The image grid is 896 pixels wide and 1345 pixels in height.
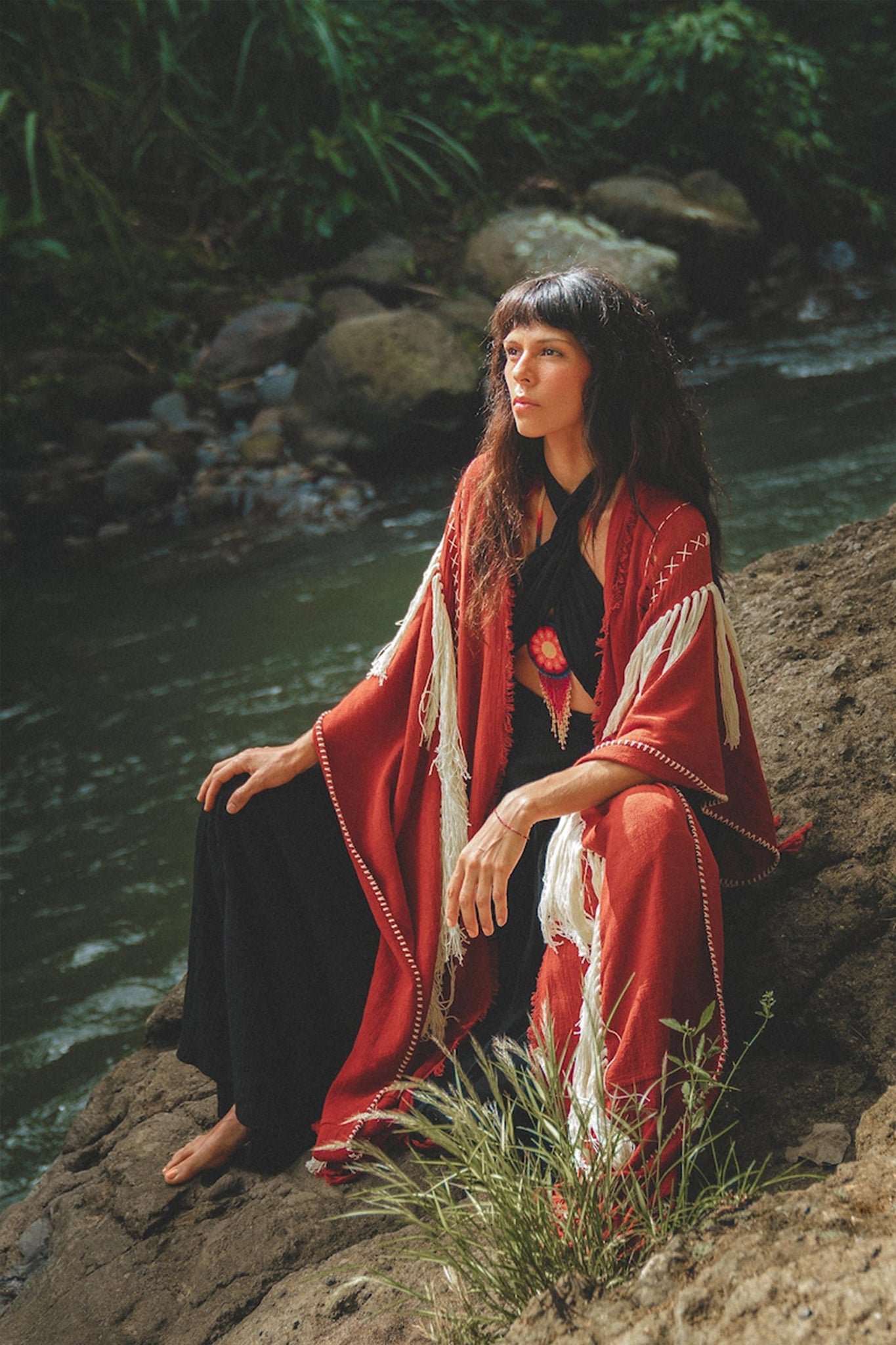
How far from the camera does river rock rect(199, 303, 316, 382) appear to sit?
881 cm

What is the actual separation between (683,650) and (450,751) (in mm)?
513

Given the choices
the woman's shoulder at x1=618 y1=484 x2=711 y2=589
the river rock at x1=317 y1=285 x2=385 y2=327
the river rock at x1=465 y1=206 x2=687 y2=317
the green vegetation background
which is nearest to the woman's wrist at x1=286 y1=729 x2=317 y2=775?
the woman's shoulder at x1=618 y1=484 x2=711 y2=589

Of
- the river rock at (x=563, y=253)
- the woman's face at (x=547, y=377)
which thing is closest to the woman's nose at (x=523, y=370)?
the woman's face at (x=547, y=377)

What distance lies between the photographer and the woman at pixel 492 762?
1.98 m

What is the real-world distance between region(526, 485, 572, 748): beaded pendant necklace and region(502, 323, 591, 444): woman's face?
261mm

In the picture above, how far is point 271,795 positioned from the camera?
2219mm

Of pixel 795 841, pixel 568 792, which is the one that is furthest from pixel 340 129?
pixel 568 792

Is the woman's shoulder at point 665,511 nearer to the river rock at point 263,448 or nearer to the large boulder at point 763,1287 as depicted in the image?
the large boulder at point 763,1287

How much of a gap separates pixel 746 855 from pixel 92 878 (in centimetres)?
269

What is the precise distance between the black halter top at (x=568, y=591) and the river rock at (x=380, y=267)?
24.9ft

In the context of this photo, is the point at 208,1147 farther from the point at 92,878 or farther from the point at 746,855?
the point at 92,878

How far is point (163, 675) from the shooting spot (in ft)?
18.5

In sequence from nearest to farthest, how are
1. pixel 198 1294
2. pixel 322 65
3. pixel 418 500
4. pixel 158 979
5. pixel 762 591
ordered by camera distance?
pixel 198 1294, pixel 762 591, pixel 158 979, pixel 418 500, pixel 322 65

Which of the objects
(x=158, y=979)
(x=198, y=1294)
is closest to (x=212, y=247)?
(x=158, y=979)
